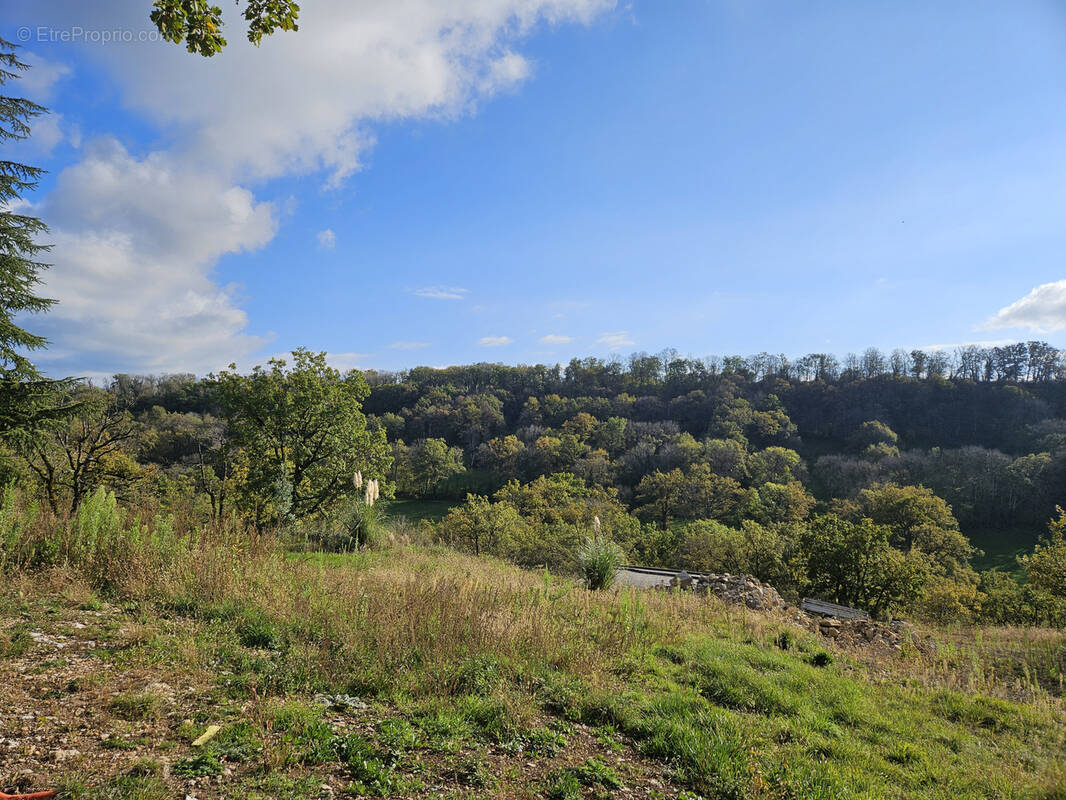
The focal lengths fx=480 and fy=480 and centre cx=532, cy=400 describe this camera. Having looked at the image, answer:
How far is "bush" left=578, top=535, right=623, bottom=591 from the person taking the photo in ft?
34.0

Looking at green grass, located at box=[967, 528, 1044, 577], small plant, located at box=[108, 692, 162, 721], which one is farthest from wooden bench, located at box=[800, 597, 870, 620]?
green grass, located at box=[967, 528, 1044, 577]

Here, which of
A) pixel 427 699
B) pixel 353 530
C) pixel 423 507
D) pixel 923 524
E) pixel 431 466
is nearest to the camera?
pixel 427 699

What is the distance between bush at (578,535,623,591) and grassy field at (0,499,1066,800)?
3145 mm

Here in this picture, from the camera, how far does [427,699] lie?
4.26 meters

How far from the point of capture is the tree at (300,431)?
1841 centimetres

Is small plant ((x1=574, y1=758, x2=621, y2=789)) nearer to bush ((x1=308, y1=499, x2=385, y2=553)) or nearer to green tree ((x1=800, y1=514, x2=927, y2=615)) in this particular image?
bush ((x1=308, y1=499, x2=385, y2=553))

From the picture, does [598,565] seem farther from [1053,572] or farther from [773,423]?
[773,423]

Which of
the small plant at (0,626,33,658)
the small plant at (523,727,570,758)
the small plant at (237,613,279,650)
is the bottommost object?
the small plant at (523,727,570,758)

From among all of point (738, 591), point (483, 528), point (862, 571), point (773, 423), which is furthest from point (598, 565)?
point (773, 423)

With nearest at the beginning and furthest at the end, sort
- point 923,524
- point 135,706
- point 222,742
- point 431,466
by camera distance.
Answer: point 222,742, point 135,706, point 923,524, point 431,466

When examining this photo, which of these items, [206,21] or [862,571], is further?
[862,571]

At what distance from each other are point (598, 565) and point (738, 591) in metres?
4.96

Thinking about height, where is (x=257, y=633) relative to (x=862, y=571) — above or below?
above

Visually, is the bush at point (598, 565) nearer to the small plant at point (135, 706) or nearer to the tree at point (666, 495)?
the small plant at point (135, 706)
